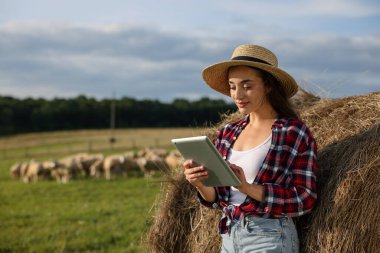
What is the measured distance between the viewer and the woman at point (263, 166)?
3.67 meters

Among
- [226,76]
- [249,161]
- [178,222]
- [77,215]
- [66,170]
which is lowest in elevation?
[66,170]

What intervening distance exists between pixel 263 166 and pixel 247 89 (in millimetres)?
468

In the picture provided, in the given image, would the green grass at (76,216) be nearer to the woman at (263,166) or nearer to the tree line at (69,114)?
the woman at (263,166)

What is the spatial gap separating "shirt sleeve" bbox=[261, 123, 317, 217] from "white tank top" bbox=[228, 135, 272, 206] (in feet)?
0.41

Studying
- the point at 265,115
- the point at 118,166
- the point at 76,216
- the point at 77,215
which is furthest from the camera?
the point at 118,166

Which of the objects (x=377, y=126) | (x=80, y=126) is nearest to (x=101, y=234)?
(x=377, y=126)

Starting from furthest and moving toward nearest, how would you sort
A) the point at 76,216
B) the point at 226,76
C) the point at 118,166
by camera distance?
the point at 118,166 < the point at 76,216 < the point at 226,76

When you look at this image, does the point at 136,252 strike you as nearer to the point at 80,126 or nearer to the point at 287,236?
the point at 287,236

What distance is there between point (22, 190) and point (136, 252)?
439 inches

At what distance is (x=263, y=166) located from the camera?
3742 millimetres

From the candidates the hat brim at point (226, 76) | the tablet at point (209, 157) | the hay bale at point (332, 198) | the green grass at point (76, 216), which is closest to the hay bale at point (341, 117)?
the hay bale at point (332, 198)

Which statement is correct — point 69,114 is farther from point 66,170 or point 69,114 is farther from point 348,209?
point 348,209

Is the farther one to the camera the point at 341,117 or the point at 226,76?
the point at 341,117

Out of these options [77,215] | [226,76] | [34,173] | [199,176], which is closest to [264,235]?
[199,176]
